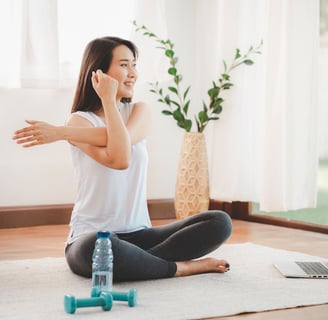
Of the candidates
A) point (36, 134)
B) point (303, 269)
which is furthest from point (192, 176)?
point (36, 134)

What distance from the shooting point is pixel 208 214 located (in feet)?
8.68

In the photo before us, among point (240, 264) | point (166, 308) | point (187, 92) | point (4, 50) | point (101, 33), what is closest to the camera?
point (166, 308)

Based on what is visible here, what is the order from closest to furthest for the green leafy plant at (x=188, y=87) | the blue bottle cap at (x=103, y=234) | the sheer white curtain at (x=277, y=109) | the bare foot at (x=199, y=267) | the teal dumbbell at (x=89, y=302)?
1. the teal dumbbell at (x=89, y=302)
2. the blue bottle cap at (x=103, y=234)
3. the bare foot at (x=199, y=267)
4. the sheer white curtain at (x=277, y=109)
5. the green leafy plant at (x=188, y=87)

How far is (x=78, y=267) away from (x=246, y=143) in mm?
1843

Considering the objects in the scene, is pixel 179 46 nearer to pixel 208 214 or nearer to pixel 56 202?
pixel 56 202

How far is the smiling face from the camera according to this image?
2.60 meters

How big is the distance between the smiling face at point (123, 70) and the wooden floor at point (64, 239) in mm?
781

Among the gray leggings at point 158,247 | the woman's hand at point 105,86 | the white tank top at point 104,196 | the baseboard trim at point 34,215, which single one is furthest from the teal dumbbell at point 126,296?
the baseboard trim at point 34,215

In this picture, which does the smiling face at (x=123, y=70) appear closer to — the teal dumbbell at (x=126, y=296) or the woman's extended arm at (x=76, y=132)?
the woman's extended arm at (x=76, y=132)

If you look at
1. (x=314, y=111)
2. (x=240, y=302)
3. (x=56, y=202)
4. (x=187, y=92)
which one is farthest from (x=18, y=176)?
(x=240, y=302)

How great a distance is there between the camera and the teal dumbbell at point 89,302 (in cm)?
199

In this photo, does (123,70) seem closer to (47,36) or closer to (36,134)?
(36,134)

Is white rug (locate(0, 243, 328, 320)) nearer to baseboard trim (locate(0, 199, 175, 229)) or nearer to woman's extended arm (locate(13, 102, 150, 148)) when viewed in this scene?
woman's extended arm (locate(13, 102, 150, 148))

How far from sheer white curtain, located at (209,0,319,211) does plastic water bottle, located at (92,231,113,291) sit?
176cm
